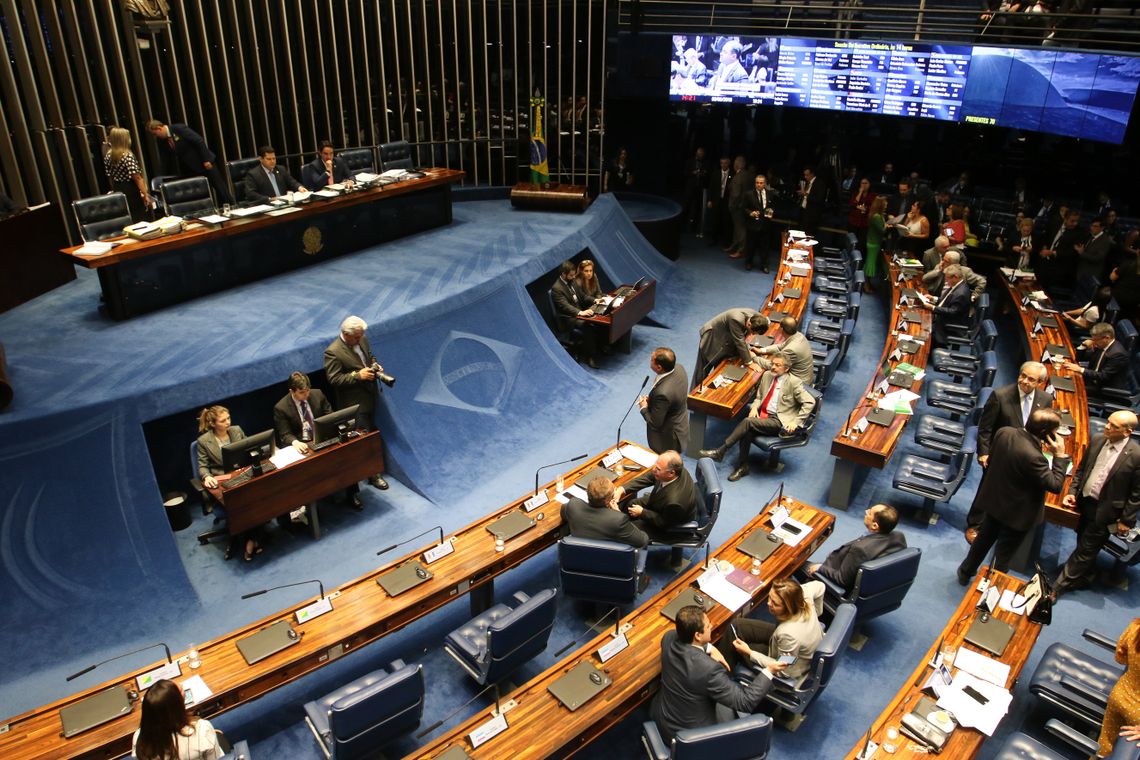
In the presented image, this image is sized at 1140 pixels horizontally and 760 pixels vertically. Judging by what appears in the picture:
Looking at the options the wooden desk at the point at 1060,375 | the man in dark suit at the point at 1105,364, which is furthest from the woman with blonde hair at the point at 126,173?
the man in dark suit at the point at 1105,364

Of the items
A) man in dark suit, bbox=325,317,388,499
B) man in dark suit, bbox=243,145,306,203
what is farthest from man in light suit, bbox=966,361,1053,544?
man in dark suit, bbox=243,145,306,203

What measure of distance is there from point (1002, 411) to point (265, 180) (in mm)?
8416

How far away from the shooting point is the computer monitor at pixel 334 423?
7.04 metres

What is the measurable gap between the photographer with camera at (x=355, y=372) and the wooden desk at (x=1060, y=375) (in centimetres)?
583

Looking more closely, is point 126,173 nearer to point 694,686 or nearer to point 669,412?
point 669,412

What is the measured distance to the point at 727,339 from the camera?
9.00 meters

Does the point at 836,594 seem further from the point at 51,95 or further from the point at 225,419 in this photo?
the point at 51,95

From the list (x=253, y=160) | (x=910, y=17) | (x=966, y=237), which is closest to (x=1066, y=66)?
(x=966, y=237)

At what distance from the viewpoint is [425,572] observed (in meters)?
5.73

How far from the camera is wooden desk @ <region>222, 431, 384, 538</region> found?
657 centimetres

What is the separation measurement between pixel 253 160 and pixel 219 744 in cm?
779

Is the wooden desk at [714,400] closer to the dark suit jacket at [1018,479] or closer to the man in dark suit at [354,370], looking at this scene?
the dark suit jacket at [1018,479]

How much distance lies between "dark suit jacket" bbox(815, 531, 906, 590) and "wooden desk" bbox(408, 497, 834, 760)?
43 centimetres

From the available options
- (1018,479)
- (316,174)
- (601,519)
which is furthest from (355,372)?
(1018,479)
